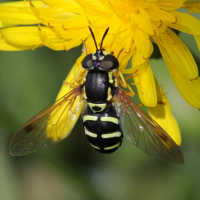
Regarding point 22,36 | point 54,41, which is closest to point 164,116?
point 54,41

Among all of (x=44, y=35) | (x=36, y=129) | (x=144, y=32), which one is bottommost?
(x=36, y=129)

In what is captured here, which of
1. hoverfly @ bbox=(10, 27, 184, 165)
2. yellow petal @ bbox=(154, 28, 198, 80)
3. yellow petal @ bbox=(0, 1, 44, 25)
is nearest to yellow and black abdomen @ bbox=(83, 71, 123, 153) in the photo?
hoverfly @ bbox=(10, 27, 184, 165)

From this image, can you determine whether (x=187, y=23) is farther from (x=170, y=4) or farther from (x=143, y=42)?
(x=143, y=42)

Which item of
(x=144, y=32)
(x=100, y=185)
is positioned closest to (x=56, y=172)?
(x=100, y=185)

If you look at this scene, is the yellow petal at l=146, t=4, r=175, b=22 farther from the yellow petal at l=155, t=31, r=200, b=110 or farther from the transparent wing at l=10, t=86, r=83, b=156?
the transparent wing at l=10, t=86, r=83, b=156

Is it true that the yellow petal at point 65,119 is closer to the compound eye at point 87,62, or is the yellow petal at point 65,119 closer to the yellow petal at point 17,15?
the compound eye at point 87,62

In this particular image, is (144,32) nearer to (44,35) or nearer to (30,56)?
(44,35)

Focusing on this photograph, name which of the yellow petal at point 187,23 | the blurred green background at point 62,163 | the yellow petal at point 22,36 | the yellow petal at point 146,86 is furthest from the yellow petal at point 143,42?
the blurred green background at point 62,163
